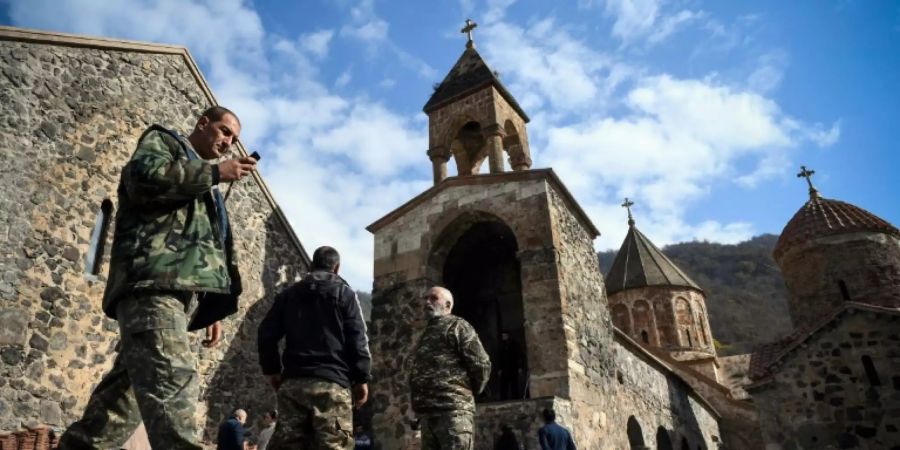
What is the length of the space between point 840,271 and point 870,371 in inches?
257

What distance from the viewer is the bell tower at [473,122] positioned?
1177 centimetres

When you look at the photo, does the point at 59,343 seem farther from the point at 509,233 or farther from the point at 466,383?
the point at 509,233

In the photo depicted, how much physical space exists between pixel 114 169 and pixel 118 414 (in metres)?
6.63

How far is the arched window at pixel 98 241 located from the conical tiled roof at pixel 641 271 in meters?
18.8

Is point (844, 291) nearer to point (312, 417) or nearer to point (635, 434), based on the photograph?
point (635, 434)

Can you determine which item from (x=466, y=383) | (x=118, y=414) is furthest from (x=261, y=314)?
(x=118, y=414)

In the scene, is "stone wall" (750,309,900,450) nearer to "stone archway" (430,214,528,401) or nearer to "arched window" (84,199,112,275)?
"stone archway" (430,214,528,401)

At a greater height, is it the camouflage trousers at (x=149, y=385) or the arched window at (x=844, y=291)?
the arched window at (x=844, y=291)

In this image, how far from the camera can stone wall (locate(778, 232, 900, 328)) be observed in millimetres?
16453

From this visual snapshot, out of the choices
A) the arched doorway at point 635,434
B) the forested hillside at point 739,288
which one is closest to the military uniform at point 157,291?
the arched doorway at point 635,434

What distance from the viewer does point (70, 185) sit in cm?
749

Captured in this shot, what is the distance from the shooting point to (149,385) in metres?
2.23

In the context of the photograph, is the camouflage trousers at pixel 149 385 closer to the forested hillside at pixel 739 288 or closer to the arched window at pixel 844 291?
the arched window at pixel 844 291

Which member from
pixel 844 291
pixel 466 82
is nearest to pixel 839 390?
pixel 844 291
